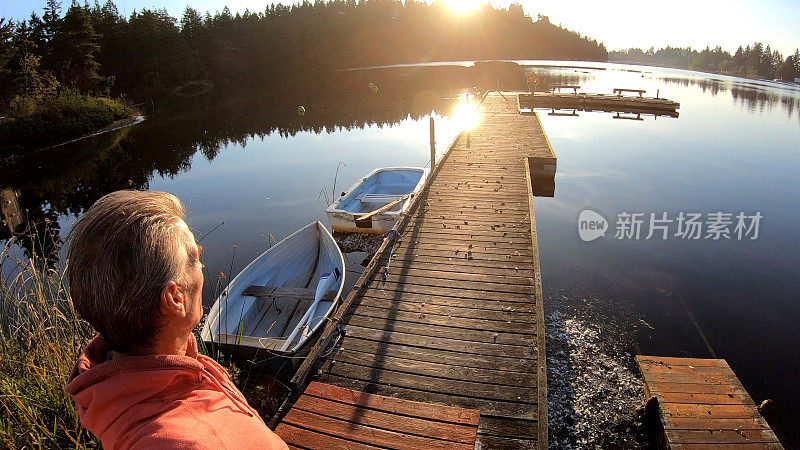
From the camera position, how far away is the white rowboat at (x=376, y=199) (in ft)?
38.1

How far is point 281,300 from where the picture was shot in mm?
7809

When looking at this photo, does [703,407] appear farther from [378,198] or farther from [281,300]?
[378,198]

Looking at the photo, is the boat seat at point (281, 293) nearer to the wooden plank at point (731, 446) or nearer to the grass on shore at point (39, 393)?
the grass on shore at point (39, 393)

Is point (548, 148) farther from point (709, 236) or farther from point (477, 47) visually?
point (477, 47)

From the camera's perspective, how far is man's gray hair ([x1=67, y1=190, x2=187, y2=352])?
1.24 meters

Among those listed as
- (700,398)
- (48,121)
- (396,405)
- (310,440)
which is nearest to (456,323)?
(396,405)

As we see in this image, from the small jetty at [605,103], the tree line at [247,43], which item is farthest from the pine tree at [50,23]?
the small jetty at [605,103]

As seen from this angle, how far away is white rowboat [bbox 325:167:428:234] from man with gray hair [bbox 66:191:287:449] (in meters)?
8.12

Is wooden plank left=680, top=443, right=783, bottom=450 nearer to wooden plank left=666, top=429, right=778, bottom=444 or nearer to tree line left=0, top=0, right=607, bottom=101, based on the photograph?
wooden plank left=666, top=429, right=778, bottom=444

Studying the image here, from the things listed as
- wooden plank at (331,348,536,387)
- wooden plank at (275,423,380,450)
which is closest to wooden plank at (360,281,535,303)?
wooden plank at (331,348,536,387)

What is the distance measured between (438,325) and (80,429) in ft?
12.1

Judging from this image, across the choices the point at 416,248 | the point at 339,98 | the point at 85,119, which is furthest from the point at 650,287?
the point at 339,98

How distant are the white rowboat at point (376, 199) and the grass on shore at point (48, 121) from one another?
19.3 meters

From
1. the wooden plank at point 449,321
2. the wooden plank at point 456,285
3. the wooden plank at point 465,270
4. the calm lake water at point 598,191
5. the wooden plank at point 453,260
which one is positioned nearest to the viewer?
the wooden plank at point 449,321
